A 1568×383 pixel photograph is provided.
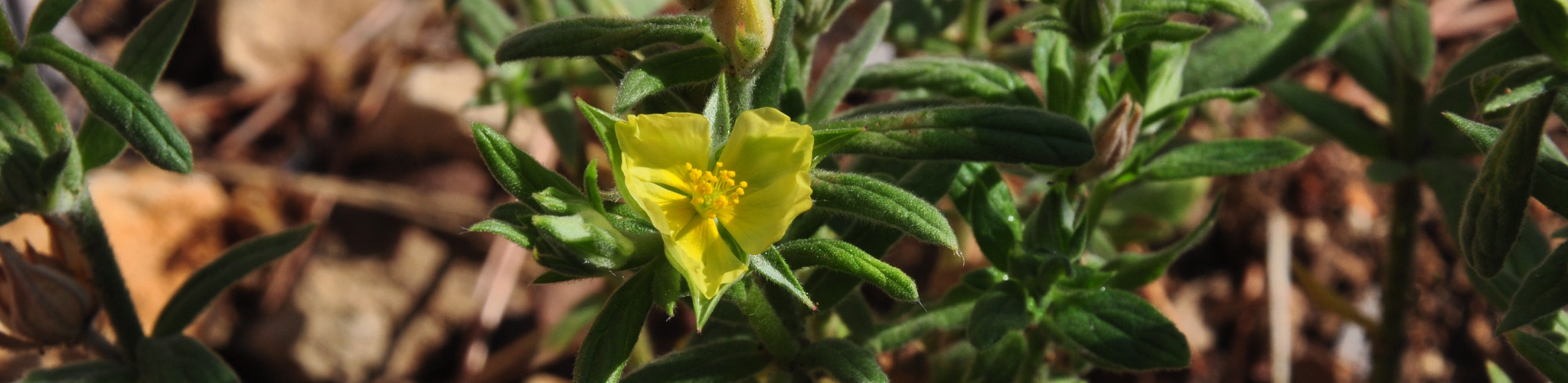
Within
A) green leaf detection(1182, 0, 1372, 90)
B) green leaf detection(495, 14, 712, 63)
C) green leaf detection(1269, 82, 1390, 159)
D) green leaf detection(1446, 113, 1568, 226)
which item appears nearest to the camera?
green leaf detection(495, 14, 712, 63)

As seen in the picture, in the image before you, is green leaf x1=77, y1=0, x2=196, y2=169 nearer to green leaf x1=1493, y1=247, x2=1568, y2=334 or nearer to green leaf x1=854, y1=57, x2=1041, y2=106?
green leaf x1=854, y1=57, x2=1041, y2=106

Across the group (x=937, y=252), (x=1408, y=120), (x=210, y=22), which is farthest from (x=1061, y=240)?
(x=210, y=22)

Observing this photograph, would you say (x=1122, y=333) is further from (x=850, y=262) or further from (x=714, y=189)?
(x=714, y=189)

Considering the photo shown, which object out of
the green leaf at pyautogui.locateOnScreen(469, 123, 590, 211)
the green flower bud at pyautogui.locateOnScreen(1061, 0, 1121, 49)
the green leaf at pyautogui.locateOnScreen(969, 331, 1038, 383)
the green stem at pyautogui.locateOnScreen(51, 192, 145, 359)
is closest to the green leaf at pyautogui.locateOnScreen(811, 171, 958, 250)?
the green leaf at pyautogui.locateOnScreen(469, 123, 590, 211)

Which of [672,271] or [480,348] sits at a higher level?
[672,271]

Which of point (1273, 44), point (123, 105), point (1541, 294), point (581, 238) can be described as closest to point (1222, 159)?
point (1541, 294)

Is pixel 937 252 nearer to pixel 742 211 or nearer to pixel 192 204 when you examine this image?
pixel 742 211

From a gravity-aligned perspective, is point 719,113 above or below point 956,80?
above
